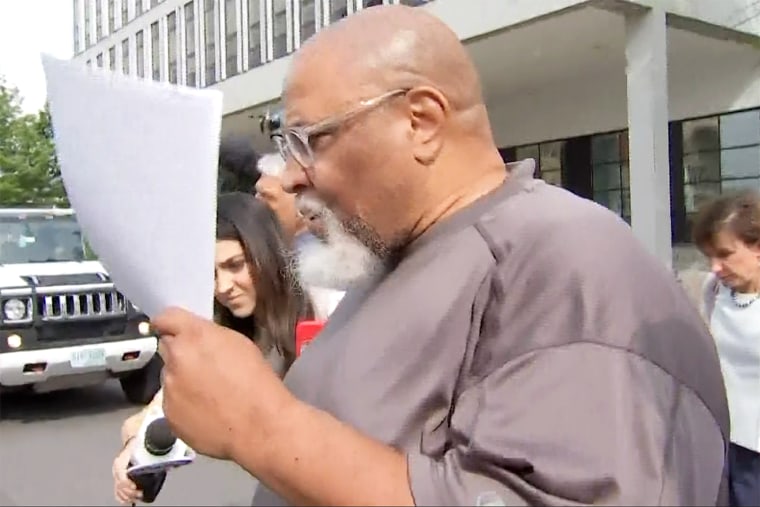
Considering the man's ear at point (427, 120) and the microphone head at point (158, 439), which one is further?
the microphone head at point (158, 439)

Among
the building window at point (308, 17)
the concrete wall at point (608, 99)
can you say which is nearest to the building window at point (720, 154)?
the concrete wall at point (608, 99)

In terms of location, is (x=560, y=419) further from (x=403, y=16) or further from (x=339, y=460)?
(x=403, y=16)

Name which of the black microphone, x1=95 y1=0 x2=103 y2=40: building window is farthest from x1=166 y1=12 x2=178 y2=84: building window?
the black microphone

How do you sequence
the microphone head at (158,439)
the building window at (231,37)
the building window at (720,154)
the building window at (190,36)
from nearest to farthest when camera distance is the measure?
1. the microphone head at (158,439)
2. the building window at (720,154)
3. the building window at (231,37)
4. the building window at (190,36)

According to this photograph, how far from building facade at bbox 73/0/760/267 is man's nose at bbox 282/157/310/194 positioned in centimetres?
651

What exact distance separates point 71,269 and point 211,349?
770cm

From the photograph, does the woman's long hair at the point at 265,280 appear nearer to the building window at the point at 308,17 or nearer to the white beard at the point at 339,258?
the white beard at the point at 339,258

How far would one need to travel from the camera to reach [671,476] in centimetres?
97

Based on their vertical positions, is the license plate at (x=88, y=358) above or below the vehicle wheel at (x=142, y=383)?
above

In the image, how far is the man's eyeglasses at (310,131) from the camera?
Answer: 116cm

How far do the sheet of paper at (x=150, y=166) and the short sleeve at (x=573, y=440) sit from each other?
384mm

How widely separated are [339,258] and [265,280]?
1.37 meters

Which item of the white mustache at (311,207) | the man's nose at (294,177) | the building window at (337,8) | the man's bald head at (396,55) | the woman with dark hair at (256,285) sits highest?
the building window at (337,8)

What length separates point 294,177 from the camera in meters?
1.28
